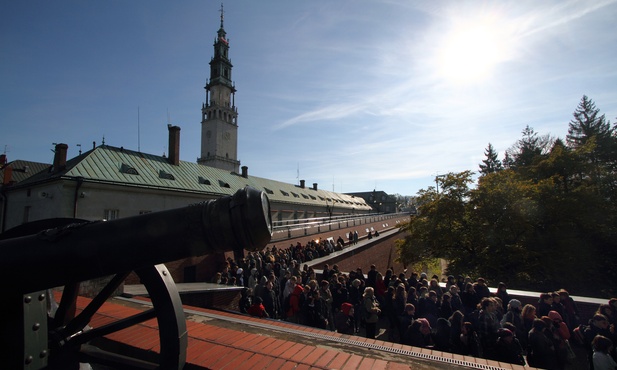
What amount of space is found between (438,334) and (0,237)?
597 cm

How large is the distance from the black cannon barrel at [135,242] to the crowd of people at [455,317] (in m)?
4.61

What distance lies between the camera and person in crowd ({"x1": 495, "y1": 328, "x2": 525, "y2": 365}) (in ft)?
14.3

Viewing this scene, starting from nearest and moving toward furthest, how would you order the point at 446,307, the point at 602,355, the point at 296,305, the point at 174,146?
the point at 602,355 < the point at 446,307 < the point at 296,305 < the point at 174,146

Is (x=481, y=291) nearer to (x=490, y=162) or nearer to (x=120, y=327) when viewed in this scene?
(x=120, y=327)

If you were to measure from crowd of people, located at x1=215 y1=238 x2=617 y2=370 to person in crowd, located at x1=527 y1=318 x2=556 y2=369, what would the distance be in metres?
0.01

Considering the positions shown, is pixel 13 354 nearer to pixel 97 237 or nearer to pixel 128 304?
pixel 97 237

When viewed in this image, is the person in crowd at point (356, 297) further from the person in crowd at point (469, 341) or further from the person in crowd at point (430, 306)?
the person in crowd at point (469, 341)

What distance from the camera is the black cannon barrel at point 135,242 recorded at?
1.78 meters

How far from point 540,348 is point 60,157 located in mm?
26023

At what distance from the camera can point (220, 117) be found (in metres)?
62.5

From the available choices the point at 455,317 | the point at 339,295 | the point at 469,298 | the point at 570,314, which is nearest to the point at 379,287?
the point at 339,295

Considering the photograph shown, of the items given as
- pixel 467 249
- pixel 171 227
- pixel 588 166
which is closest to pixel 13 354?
pixel 171 227

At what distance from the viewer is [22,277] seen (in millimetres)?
1968

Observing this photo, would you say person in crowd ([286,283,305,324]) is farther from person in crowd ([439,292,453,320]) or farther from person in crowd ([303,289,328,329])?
person in crowd ([439,292,453,320])
